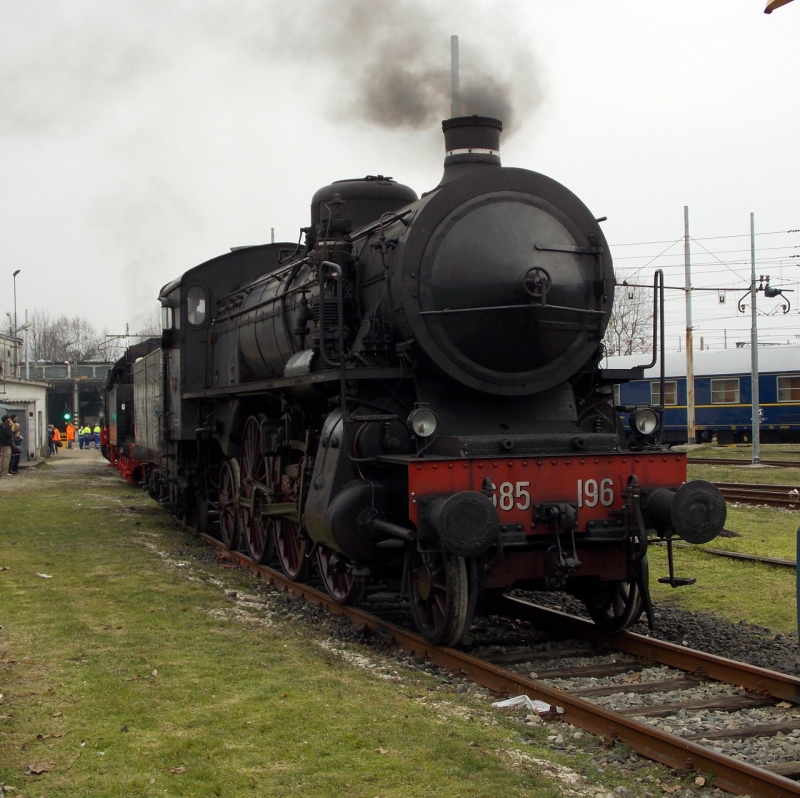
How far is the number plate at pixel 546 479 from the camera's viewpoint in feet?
20.6

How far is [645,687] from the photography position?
5.79 m

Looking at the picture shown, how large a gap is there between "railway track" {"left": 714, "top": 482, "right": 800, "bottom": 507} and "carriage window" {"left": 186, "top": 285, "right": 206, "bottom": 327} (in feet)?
28.0

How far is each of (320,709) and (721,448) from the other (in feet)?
90.2

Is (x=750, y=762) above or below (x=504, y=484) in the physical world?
below

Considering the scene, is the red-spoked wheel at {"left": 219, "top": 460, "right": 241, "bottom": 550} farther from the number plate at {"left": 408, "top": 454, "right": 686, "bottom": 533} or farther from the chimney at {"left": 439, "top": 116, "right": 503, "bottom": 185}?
the number plate at {"left": 408, "top": 454, "right": 686, "bottom": 533}

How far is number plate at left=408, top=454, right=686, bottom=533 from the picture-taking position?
6.29 m

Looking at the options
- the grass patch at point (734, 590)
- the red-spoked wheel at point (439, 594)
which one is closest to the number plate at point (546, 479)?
the red-spoked wheel at point (439, 594)

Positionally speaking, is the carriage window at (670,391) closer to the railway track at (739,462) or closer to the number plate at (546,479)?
the railway track at (739,462)

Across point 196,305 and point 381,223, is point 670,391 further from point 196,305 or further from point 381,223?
point 381,223

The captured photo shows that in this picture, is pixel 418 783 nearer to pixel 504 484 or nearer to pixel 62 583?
pixel 504 484

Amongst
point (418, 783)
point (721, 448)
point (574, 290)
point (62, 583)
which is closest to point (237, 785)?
point (418, 783)

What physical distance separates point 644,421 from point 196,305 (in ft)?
25.0

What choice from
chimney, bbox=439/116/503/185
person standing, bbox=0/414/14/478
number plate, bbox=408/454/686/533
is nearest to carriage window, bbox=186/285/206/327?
chimney, bbox=439/116/503/185

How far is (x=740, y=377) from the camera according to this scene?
3095 centimetres
